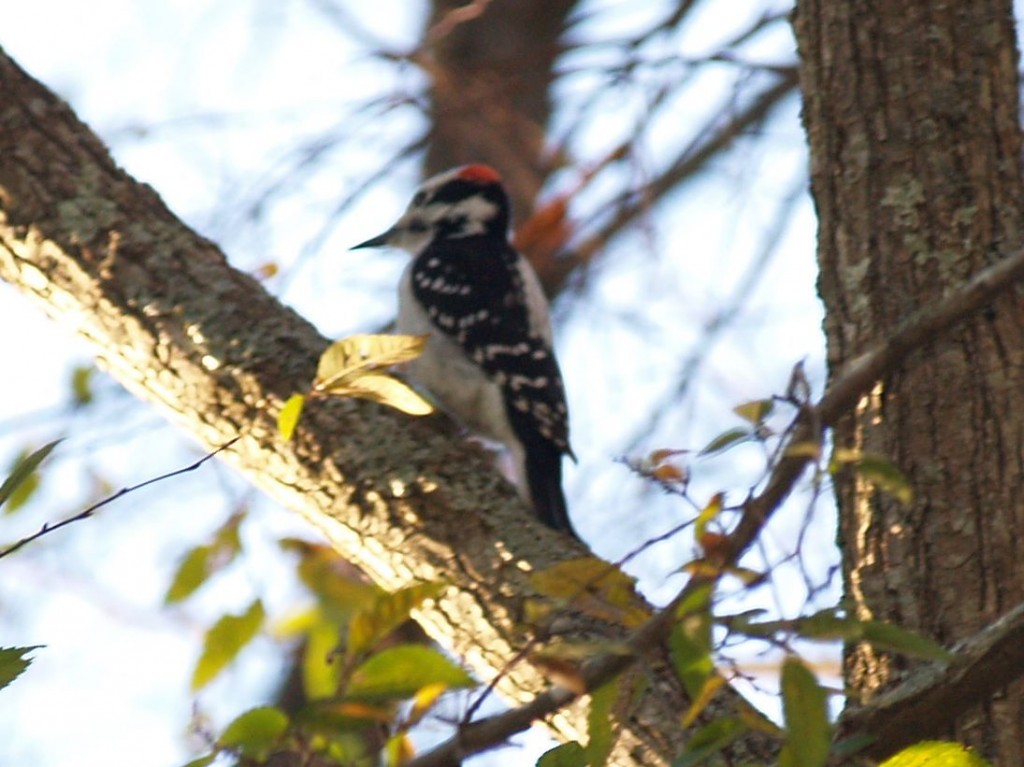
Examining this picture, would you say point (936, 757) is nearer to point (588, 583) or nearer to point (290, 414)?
point (588, 583)

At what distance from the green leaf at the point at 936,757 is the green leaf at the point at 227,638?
48.0 inches

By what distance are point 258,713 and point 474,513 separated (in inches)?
45.1

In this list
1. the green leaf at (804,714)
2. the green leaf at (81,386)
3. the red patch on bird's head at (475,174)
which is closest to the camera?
the green leaf at (804,714)

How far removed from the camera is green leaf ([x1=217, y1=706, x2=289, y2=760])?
1451mm

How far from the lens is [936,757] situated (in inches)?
63.0

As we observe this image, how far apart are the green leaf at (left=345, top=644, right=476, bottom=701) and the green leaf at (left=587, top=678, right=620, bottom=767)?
0.14m

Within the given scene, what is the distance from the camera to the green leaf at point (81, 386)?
3346 mm

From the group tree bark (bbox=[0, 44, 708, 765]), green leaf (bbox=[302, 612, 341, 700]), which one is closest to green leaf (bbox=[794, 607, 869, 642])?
tree bark (bbox=[0, 44, 708, 765])

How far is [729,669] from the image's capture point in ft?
5.00

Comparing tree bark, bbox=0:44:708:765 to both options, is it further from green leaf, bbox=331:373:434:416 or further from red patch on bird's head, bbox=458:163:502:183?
red patch on bird's head, bbox=458:163:502:183

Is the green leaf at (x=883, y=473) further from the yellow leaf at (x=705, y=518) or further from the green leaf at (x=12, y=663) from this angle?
the green leaf at (x=12, y=663)

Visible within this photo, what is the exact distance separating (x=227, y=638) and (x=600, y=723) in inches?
44.6

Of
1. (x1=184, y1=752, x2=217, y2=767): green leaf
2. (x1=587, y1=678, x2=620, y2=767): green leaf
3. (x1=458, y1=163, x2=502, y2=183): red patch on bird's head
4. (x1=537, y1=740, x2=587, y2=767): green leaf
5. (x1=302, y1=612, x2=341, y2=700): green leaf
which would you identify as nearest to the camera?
(x1=184, y1=752, x2=217, y2=767): green leaf

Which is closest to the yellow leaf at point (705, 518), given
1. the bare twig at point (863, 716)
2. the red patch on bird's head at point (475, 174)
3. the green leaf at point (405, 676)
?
the bare twig at point (863, 716)
